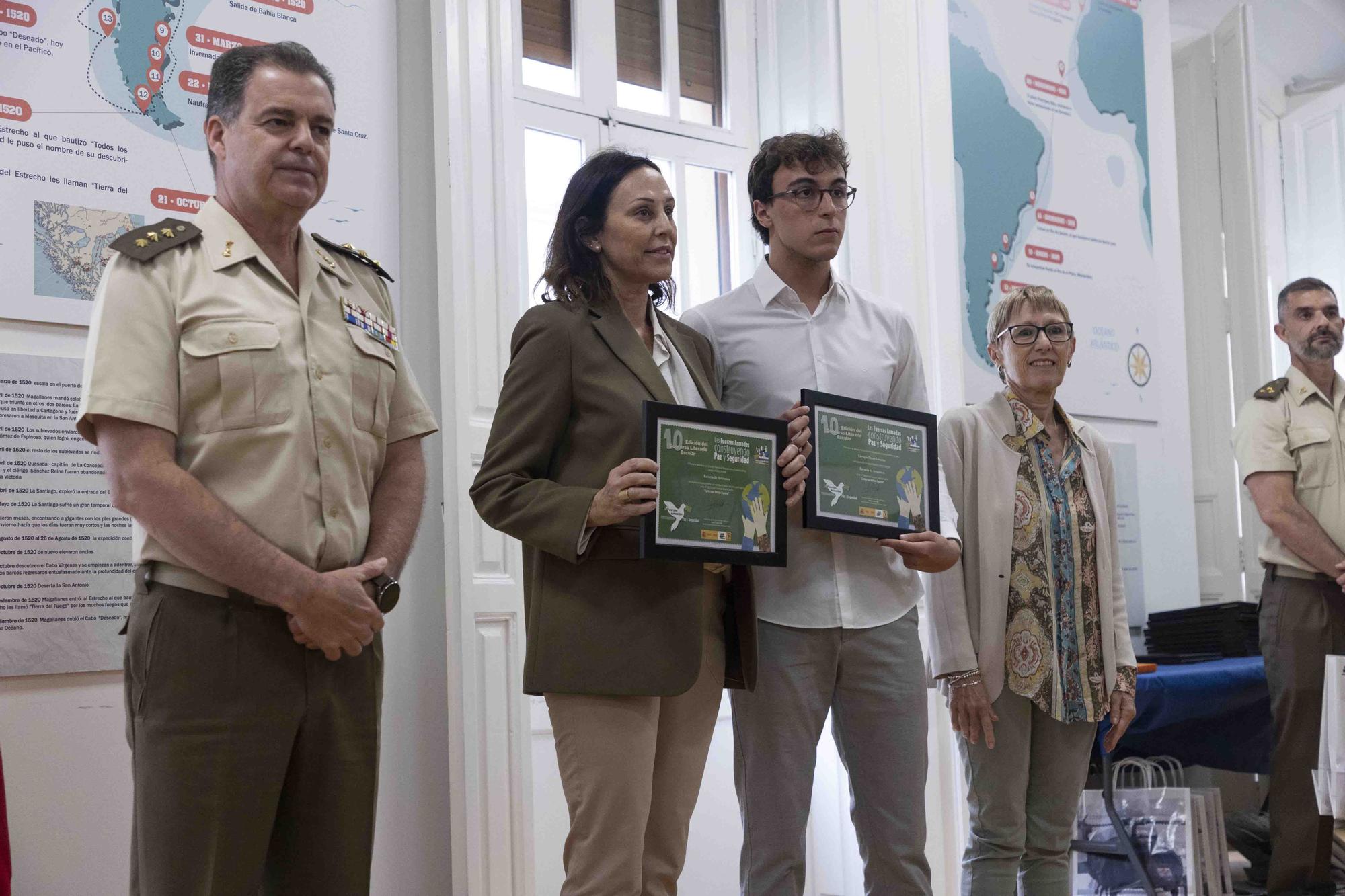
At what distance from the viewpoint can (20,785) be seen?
2.47m

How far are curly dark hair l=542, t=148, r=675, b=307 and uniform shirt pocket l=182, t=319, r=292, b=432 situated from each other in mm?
502

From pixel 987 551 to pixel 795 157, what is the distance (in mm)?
900

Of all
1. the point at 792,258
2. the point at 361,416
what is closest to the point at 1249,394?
the point at 792,258

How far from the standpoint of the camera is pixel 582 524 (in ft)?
6.03

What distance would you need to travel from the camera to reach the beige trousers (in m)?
1.84

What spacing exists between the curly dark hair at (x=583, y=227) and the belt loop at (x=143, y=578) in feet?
2.46

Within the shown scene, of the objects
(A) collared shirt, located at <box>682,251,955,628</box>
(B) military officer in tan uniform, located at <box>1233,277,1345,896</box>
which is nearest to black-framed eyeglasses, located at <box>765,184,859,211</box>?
(A) collared shirt, located at <box>682,251,955,628</box>

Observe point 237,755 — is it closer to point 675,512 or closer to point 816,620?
point 675,512

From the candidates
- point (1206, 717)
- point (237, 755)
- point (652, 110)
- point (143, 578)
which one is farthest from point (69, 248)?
point (1206, 717)

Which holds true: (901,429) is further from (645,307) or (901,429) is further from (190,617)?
(190,617)

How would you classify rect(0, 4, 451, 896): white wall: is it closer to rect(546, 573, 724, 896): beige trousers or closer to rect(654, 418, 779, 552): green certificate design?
rect(546, 573, 724, 896): beige trousers

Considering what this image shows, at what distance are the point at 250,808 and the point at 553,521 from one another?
0.56 m

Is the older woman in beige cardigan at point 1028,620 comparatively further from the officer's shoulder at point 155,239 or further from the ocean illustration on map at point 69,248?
the ocean illustration on map at point 69,248

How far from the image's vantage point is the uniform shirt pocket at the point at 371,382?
192cm
